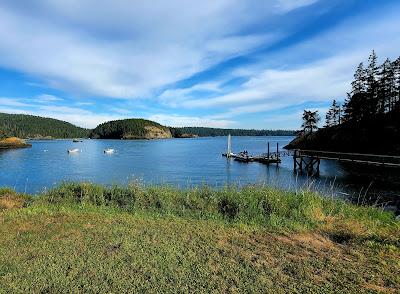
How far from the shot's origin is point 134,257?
600 centimetres

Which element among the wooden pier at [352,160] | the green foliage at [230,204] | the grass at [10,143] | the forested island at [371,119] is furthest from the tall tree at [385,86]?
the grass at [10,143]

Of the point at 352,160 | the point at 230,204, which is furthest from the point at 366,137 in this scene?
the point at 230,204

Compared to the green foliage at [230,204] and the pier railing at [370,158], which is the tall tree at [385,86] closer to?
the pier railing at [370,158]

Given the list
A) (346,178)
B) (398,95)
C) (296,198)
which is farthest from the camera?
(398,95)

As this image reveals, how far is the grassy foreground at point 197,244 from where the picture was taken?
16.6 ft

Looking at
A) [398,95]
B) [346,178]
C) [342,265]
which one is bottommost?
[346,178]

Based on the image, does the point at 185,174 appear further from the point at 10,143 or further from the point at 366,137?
the point at 10,143

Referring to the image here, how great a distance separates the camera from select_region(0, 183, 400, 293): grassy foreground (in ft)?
16.6

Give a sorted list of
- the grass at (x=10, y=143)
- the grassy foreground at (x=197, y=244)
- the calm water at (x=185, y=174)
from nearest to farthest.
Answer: the grassy foreground at (x=197, y=244), the calm water at (x=185, y=174), the grass at (x=10, y=143)

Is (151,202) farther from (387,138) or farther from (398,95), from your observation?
(398,95)

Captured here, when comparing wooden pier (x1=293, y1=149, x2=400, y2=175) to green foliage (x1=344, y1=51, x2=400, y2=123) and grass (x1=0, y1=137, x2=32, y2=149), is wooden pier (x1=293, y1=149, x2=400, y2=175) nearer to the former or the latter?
green foliage (x1=344, y1=51, x2=400, y2=123)

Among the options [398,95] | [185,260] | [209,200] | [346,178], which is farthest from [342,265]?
[398,95]

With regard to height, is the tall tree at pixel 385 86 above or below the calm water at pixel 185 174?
above

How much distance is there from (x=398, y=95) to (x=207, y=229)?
7847 centimetres
